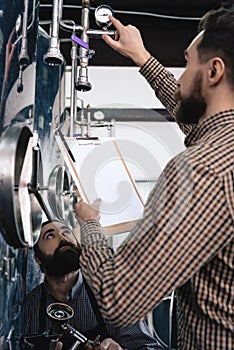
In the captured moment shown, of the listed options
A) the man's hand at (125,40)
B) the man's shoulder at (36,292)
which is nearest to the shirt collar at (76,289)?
the man's shoulder at (36,292)

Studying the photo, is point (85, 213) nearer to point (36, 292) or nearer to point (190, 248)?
point (190, 248)

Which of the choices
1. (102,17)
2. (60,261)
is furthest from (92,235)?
(60,261)

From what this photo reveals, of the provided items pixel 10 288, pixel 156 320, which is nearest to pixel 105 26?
pixel 10 288

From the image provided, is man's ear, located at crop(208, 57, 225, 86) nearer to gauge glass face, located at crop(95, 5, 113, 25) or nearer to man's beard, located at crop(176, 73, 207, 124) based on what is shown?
man's beard, located at crop(176, 73, 207, 124)

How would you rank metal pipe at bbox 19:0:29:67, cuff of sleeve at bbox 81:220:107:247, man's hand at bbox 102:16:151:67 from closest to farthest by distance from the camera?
cuff of sleeve at bbox 81:220:107:247 < metal pipe at bbox 19:0:29:67 < man's hand at bbox 102:16:151:67

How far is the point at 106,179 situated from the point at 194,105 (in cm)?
49

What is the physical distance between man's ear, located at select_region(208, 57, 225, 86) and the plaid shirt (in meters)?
0.11

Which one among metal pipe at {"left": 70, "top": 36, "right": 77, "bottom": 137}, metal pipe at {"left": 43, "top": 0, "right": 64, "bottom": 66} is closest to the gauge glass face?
metal pipe at {"left": 43, "top": 0, "right": 64, "bottom": 66}

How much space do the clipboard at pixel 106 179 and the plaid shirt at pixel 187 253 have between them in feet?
1.04

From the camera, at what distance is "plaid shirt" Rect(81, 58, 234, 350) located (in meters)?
0.77

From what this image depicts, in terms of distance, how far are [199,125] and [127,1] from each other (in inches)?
65.8

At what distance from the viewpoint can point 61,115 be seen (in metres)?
2.14

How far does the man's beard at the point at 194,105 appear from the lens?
0.93 m

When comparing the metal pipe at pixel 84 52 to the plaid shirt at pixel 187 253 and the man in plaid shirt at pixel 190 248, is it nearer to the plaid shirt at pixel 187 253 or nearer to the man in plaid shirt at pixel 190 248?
the man in plaid shirt at pixel 190 248
